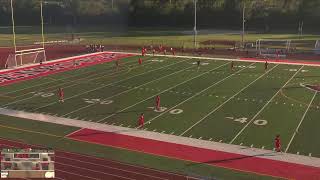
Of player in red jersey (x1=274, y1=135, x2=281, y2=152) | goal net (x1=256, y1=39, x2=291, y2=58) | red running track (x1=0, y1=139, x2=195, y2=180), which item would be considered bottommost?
red running track (x1=0, y1=139, x2=195, y2=180)

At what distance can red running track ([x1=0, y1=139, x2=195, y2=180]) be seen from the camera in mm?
16906

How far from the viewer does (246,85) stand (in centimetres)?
3353

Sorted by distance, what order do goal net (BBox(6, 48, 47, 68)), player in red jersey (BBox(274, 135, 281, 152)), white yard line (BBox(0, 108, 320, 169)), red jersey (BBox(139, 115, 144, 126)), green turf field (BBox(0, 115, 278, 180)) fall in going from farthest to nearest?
goal net (BBox(6, 48, 47, 68)), red jersey (BBox(139, 115, 144, 126)), player in red jersey (BBox(274, 135, 281, 152)), white yard line (BBox(0, 108, 320, 169)), green turf field (BBox(0, 115, 278, 180))

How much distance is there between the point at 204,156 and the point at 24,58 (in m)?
30.2

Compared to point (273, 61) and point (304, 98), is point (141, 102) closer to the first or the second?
point (304, 98)

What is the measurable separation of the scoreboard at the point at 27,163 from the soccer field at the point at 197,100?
25.3 feet

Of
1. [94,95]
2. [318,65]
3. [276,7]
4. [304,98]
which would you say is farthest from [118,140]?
[276,7]

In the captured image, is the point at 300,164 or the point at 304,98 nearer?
the point at 300,164

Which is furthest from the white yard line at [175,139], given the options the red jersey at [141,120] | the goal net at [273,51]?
the goal net at [273,51]

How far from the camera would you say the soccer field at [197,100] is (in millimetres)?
22594

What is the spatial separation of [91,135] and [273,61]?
2875 centimetres

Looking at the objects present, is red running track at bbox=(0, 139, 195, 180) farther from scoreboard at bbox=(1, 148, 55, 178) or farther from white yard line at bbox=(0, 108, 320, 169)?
white yard line at bbox=(0, 108, 320, 169)

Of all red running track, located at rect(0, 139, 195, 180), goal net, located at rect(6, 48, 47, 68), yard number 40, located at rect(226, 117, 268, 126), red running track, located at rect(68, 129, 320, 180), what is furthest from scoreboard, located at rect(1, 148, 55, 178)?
goal net, located at rect(6, 48, 47, 68)

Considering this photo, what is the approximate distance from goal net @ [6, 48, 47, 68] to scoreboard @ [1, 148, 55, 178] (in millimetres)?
27738
